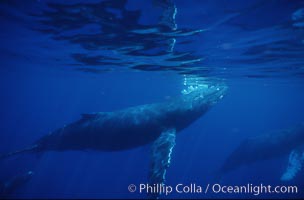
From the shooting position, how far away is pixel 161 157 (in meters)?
11.9

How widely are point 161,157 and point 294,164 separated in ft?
48.9

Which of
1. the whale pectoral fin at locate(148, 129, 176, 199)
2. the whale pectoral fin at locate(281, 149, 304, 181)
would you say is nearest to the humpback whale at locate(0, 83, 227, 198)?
the whale pectoral fin at locate(148, 129, 176, 199)

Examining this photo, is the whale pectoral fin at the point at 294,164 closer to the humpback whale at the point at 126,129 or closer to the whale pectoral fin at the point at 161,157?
the humpback whale at the point at 126,129

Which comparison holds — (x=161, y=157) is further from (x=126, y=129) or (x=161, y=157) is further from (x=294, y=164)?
(x=294, y=164)

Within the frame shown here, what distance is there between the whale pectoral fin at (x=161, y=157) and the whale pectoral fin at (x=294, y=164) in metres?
12.4

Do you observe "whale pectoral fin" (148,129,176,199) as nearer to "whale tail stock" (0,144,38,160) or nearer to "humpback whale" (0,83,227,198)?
"humpback whale" (0,83,227,198)

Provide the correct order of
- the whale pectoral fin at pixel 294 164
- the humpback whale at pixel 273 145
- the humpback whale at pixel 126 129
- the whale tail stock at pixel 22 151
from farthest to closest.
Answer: the humpback whale at pixel 273 145 → the whale pectoral fin at pixel 294 164 → the whale tail stock at pixel 22 151 → the humpback whale at pixel 126 129

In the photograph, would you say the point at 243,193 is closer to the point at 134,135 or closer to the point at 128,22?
the point at 134,135

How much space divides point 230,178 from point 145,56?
26.4m

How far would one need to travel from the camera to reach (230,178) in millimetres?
39938

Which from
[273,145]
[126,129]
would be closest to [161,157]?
[126,129]

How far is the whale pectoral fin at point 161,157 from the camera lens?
11.0 meters

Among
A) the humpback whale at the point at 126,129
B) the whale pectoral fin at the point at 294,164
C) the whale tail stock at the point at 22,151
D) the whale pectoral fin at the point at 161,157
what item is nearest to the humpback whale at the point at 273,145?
the whale pectoral fin at the point at 294,164

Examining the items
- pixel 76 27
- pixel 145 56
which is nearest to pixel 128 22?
pixel 76 27
